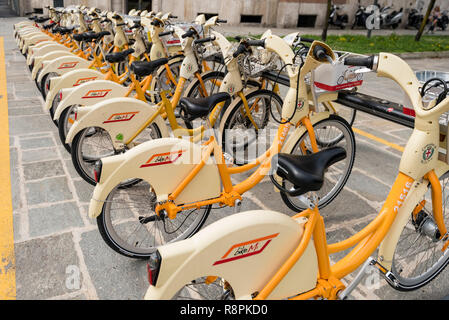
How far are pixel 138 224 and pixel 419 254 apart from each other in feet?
6.76

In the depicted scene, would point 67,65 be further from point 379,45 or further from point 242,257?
point 379,45

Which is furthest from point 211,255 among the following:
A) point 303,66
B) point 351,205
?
point 351,205

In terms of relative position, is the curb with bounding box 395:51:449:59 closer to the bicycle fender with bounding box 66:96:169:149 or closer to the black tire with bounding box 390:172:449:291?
the black tire with bounding box 390:172:449:291

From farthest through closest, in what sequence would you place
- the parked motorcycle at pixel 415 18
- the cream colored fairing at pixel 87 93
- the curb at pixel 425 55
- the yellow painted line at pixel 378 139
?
the parked motorcycle at pixel 415 18, the curb at pixel 425 55, the yellow painted line at pixel 378 139, the cream colored fairing at pixel 87 93

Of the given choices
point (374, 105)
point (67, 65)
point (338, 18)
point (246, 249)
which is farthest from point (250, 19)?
point (246, 249)

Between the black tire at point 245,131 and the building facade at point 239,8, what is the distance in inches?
498

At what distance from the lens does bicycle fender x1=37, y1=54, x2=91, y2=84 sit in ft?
15.7

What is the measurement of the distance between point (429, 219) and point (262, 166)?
3.85 feet

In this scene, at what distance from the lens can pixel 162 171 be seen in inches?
93.5

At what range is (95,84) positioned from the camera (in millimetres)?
3660

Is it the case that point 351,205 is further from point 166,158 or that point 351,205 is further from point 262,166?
point 166,158

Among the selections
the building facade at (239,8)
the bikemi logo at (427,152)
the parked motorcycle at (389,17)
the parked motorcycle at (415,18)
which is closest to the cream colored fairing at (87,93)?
the bikemi logo at (427,152)

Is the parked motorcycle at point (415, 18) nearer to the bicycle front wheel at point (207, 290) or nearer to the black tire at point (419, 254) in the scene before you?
the black tire at point (419, 254)

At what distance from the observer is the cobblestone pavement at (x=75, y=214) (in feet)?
7.60
